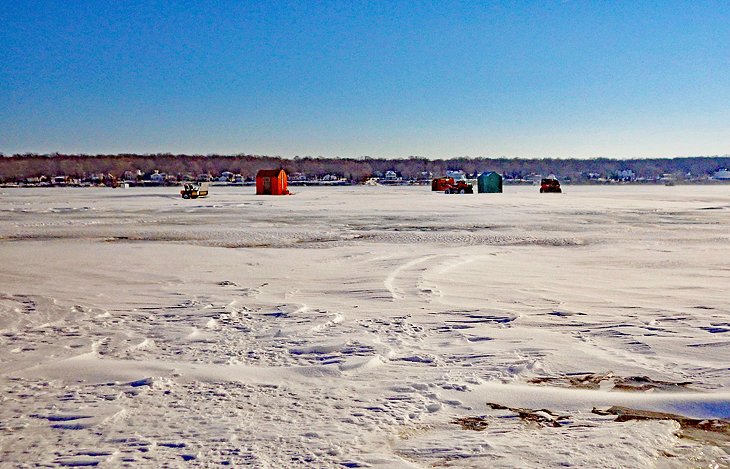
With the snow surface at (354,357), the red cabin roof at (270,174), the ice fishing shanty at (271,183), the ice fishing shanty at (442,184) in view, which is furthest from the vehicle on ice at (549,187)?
the snow surface at (354,357)

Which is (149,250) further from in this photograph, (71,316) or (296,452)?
(296,452)

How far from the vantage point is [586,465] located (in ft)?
12.1

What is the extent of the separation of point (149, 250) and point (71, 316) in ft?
21.3

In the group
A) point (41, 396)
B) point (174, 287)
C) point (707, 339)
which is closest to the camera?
point (41, 396)

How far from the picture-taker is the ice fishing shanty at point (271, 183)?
167ft

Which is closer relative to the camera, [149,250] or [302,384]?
[302,384]

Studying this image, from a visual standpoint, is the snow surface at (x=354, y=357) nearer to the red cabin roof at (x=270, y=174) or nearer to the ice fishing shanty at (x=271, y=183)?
the ice fishing shanty at (x=271, y=183)

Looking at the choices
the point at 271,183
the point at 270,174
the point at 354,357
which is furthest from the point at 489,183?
the point at 354,357

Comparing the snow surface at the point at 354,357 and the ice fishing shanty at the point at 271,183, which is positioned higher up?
the ice fishing shanty at the point at 271,183

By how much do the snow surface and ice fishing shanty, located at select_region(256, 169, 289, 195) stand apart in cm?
3800

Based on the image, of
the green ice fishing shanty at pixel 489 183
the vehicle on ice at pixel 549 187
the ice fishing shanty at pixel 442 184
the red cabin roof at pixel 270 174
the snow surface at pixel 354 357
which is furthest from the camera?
the ice fishing shanty at pixel 442 184

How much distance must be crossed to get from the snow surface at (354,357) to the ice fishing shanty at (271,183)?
125 feet

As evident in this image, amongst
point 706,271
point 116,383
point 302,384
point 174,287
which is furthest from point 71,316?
point 706,271

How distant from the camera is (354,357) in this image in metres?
5.84
